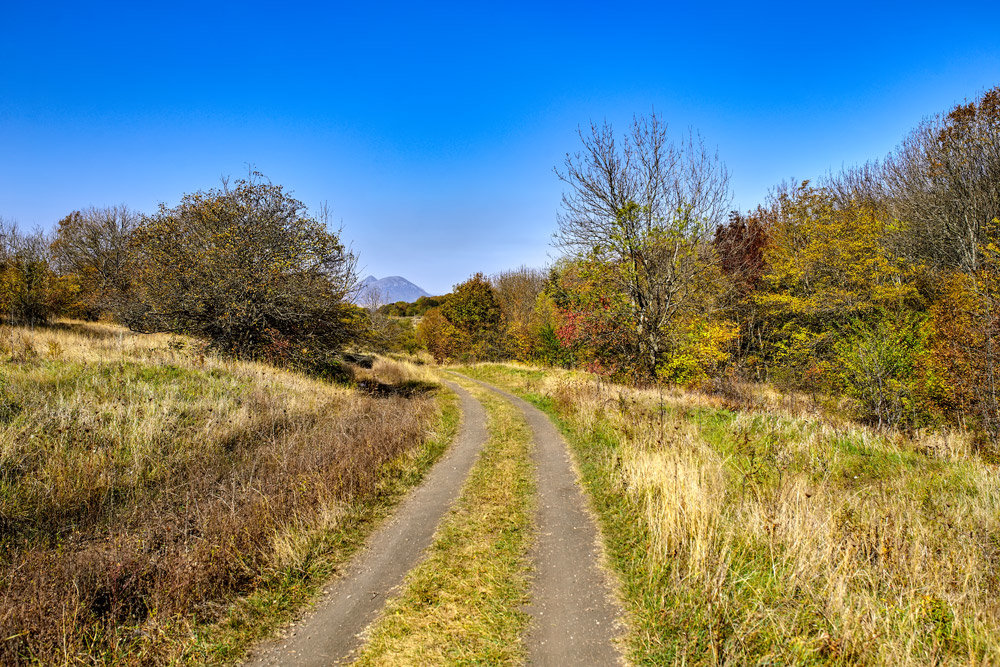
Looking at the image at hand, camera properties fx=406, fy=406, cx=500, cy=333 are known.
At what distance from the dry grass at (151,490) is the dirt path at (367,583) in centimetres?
68

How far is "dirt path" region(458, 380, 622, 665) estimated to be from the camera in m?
3.78

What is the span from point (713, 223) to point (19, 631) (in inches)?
752

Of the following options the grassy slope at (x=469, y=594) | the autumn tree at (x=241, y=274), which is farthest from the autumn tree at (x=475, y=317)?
the grassy slope at (x=469, y=594)

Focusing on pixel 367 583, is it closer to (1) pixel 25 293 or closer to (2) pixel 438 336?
(1) pixel 25 293

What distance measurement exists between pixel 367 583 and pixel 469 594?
4.37 ft

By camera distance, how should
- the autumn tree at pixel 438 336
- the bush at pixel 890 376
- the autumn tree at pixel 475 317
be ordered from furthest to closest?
the autumn tree at pixel 438 336 → the autumn tree at pixel 475 317 → the bush at pixel 890 376

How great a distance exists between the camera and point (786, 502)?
5.28 m

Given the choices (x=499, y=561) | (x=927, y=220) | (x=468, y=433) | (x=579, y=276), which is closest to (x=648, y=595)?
(x=499, y=561)

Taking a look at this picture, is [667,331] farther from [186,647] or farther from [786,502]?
[186,647]

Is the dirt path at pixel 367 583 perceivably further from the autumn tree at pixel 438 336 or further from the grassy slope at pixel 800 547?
the autumn tree at pixel 438 336

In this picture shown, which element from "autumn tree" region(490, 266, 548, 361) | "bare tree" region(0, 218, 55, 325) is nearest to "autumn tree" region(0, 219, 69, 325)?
"bare tree" region(0, 218, 55, 325)

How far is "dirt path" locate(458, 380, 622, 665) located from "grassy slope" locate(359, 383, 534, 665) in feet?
0.64

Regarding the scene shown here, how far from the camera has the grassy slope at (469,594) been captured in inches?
150

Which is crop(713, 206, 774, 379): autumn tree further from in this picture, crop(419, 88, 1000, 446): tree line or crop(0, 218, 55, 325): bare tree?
crop(0, 218, 55, 325): bare tree
